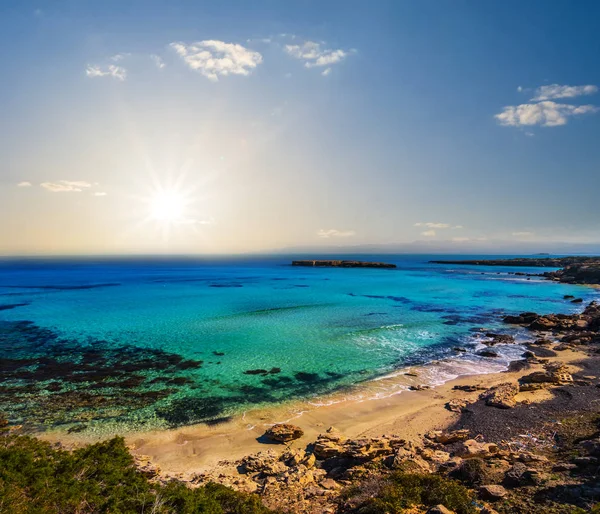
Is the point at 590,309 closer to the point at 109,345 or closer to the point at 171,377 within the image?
the point at 171,377

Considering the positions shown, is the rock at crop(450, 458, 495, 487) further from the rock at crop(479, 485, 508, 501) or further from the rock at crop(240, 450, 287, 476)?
the rock at crop(240, 450, 287, 476)

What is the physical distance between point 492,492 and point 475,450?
3.19 meters

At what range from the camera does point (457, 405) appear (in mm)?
16156

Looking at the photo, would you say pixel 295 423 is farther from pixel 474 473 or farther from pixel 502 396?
pixel 502 396

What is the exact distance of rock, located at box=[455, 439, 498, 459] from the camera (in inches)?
424

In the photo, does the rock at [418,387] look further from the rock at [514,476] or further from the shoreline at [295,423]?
the rock at [514,476]

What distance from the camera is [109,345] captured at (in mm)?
27953

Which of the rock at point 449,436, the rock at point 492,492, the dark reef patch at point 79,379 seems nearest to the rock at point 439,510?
the rock at point 492,492

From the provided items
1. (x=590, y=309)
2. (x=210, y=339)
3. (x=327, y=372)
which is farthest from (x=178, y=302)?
(x=590, y=309)

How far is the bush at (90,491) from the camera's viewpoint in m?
7.06

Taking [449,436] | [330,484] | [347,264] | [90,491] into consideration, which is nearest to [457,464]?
[449,436]

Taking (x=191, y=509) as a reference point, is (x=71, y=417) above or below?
below

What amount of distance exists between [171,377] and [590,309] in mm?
52700

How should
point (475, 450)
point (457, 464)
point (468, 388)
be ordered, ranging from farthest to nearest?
point (468, 388) < point (475, 450) < point (457, 464)
